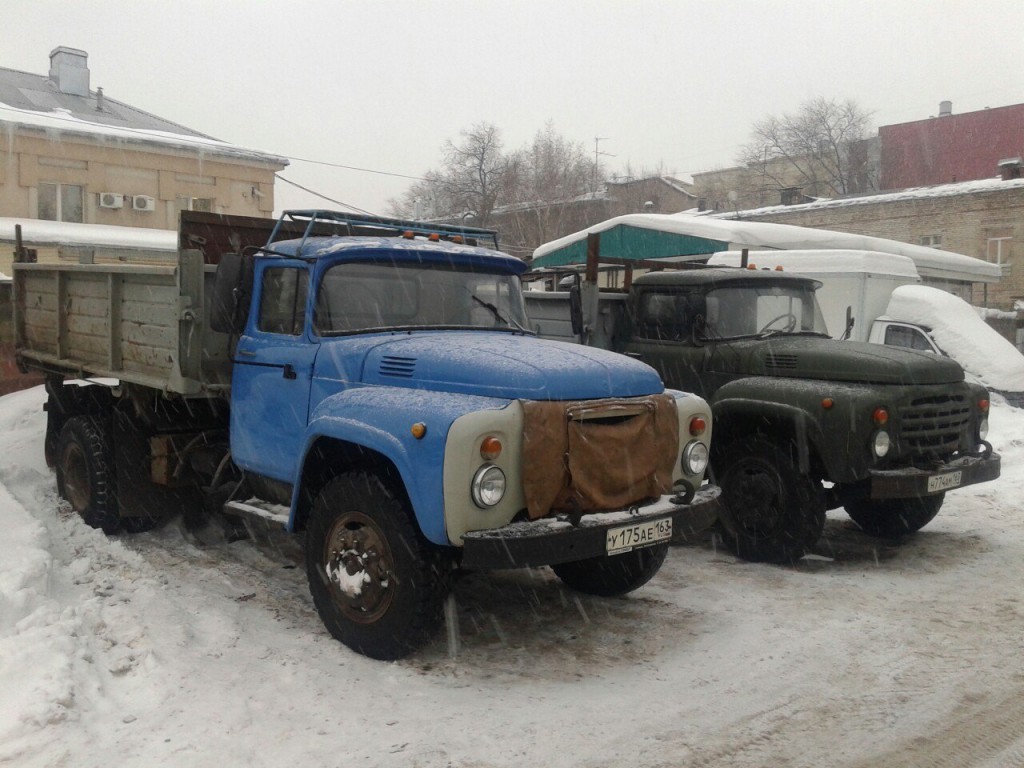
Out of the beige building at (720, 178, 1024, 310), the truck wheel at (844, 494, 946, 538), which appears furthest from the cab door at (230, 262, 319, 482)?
the beige building at (720, 178, 1024, 310)

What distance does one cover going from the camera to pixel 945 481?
6.50m

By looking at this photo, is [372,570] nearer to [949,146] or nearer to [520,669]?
[520,669]

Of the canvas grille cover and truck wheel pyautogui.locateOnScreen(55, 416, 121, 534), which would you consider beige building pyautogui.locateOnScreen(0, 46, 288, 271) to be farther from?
the canvas grille cover

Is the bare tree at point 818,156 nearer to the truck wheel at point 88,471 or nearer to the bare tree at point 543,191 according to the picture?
the bare tree at point 543,191

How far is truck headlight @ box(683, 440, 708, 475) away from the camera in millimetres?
5266

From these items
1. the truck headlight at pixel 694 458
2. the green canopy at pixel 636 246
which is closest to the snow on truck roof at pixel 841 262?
the green canopy at pixel 636 246

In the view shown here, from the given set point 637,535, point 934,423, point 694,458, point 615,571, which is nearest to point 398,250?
point 694,458

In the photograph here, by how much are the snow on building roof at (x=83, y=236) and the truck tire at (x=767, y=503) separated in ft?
56.0

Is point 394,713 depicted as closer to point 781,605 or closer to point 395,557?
point 395,557

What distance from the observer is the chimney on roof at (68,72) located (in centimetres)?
2852

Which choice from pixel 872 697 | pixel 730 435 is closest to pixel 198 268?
pixel 730 435

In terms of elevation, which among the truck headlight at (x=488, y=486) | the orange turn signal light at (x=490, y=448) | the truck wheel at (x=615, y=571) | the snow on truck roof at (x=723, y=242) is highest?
the snow on truck roof at (x=723, y=242)

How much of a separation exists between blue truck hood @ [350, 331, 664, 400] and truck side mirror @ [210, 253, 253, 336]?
1058 mm

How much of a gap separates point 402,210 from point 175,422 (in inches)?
1739
